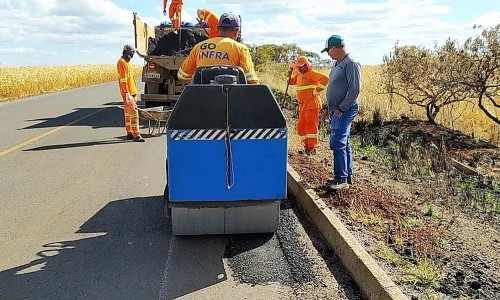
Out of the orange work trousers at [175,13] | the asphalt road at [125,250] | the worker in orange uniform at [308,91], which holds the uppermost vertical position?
the orange work trousers at [175,13]

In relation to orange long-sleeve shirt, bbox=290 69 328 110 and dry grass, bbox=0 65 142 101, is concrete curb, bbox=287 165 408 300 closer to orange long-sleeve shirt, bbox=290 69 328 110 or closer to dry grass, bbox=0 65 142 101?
orange long-sleeve shirt, bbox=290 69 328 110

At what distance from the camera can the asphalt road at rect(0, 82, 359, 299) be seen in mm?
4199

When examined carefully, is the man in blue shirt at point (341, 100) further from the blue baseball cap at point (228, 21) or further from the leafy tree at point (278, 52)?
the leafy tree at point (278, 52)

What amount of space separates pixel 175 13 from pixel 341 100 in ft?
30.1

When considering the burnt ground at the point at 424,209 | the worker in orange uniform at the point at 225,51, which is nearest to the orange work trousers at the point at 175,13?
the burnt ground at the point at 424,209

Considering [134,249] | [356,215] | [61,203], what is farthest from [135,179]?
[356,215]

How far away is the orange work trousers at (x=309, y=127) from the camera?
Result: 9.10 m

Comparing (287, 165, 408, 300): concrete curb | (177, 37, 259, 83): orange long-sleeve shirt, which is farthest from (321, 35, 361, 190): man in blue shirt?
(177, 37, 259, 83): orange long-sleeve shirt

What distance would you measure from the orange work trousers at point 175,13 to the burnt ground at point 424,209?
6.19 metres

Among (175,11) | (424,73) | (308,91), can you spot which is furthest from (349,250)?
(175,11)

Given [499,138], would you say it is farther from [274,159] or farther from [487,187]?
[274,159]

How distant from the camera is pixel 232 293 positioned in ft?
13.6

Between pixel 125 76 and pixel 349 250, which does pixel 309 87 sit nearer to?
pixel 125 76

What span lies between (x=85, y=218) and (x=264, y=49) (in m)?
34.2
